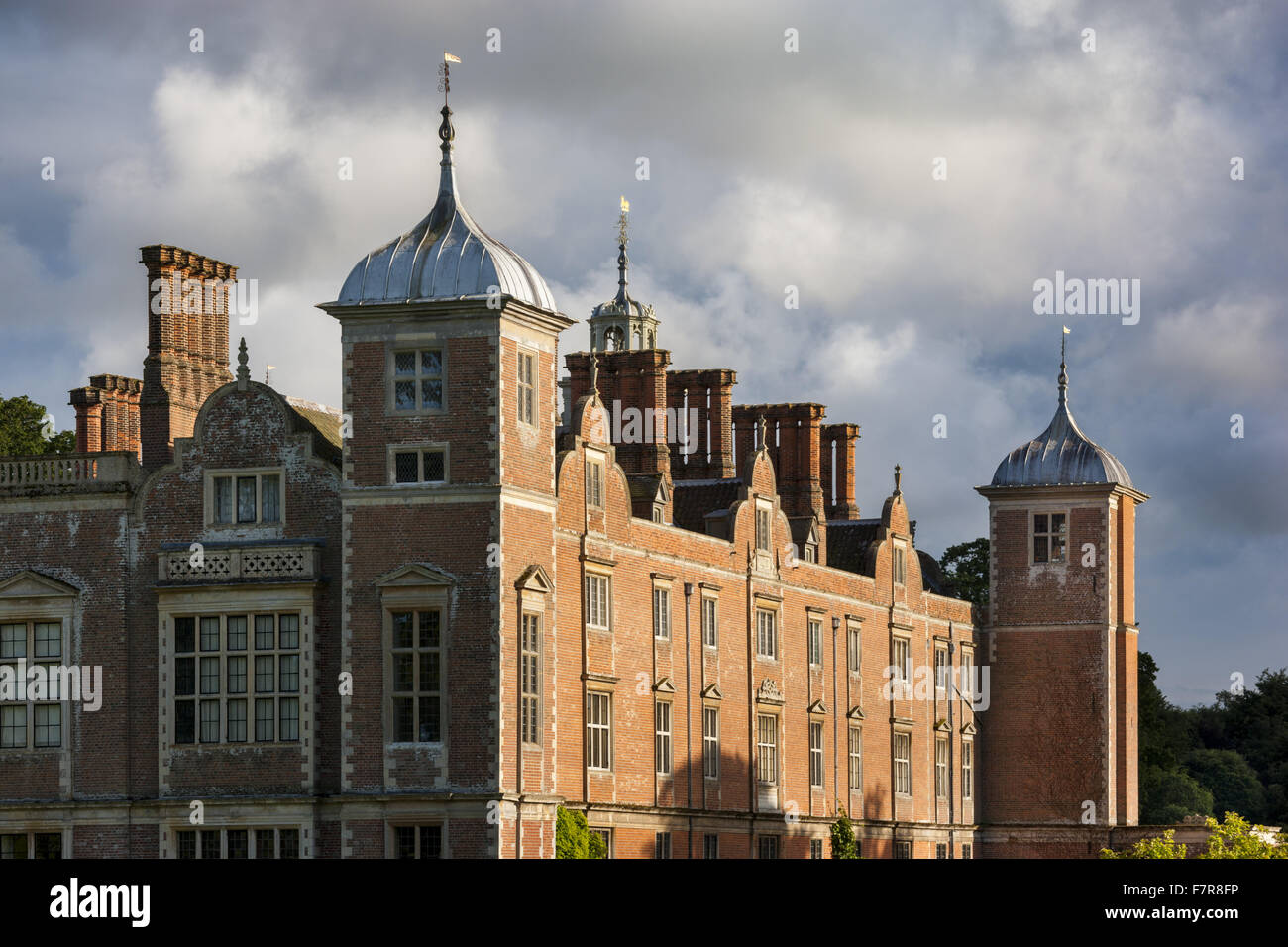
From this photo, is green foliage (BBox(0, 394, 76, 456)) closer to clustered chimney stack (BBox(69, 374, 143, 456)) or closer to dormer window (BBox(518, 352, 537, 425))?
clustered chimney stack (BBox(69, 374, 143, 456))

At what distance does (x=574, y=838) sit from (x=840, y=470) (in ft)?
83.1

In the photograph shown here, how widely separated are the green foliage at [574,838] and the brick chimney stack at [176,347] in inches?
385

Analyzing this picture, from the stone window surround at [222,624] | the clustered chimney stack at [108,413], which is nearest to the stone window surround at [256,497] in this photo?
the stone window surround at [222,624]

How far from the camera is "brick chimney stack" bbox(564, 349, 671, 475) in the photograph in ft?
175

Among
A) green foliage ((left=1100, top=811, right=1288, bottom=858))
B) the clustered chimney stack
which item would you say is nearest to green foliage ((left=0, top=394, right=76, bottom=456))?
the clustered chimney stack

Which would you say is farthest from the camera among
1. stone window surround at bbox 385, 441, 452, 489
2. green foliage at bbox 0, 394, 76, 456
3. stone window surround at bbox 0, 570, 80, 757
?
green foliage at bbox 0, 394, 76, 456

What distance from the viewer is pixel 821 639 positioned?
2165 inches

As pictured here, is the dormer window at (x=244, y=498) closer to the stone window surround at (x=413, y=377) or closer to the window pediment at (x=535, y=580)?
the stone window surround at (x=413, y=377)

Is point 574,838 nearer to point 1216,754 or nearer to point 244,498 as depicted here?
point 244,498

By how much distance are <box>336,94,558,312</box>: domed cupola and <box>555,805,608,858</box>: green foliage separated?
882 centimetres

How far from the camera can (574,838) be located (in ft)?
133

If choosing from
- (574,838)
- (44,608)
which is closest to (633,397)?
(574,838)
